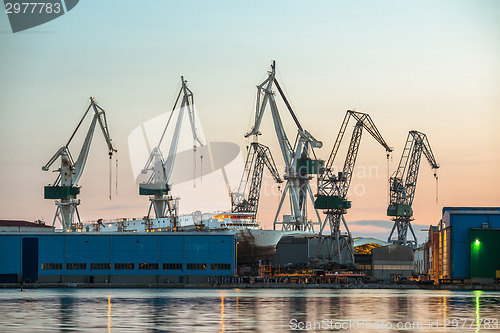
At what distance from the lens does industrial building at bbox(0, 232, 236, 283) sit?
511 feet

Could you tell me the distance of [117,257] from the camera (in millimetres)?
156875

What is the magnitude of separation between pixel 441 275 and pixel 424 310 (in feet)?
300

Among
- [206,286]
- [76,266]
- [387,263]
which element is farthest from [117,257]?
[387,263]

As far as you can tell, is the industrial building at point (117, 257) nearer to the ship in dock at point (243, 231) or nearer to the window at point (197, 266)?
the window at point (197, 266)

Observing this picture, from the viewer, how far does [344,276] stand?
174625mm

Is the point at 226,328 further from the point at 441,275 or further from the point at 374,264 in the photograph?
the point at 374,264

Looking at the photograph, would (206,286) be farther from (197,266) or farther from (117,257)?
(117,257)

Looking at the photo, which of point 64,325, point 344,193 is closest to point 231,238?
point 344,193

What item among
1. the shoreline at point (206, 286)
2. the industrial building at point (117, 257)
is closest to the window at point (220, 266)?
the industrial building at point (117, 257)

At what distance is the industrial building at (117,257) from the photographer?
15562 cm

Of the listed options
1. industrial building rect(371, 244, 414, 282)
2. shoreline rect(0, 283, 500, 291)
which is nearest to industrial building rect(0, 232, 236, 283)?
shoreline rect(0, 283, 500, 291)

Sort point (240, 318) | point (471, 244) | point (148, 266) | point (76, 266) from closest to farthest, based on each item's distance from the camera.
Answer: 1. point (240, 318)
2. point (471, 244)
3. point (148, 266)
4. point (76, 266)

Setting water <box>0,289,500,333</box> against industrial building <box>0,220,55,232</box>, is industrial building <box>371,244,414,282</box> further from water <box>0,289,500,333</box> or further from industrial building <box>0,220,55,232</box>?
water <box>0,289,500,333</box>

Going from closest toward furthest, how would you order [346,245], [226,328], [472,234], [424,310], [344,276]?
[226,328]
[424,310]
[472,234]
[344,276]
[346,245]
